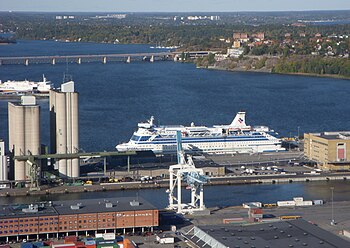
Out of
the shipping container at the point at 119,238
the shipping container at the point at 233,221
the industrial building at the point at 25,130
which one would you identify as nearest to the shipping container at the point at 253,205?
the shipping container at the point at 233,221

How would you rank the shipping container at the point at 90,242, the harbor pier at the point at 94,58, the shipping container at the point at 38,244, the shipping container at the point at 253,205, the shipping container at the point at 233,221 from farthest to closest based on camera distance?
the harbor pier at the point at 94,58
the shipping container at the point at 253,205
the shipping container at the point at 233,221
the shipping container at the point at 38,244
the shipping container at the point at 90,242

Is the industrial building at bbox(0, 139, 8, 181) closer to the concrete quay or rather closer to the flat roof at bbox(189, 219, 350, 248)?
the concrete quay

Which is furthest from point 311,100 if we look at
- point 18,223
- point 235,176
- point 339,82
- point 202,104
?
point 18,223

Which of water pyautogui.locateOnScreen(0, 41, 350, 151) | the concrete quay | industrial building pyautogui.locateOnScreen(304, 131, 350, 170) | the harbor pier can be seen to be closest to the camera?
the concrete quay

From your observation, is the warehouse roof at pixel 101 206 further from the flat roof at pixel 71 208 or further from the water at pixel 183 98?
the water at pixel 183 98

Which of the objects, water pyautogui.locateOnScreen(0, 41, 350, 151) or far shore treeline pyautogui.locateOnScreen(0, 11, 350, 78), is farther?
far shore treeline pyautogui.locateOnScreen(0, 11, 350, 78)

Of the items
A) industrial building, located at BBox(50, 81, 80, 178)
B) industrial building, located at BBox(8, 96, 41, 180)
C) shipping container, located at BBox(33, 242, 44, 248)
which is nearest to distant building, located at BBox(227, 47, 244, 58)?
industrial building, located at BBox(50, 81, 80, 178)

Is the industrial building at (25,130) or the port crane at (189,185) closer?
the port crane at (189,185)
